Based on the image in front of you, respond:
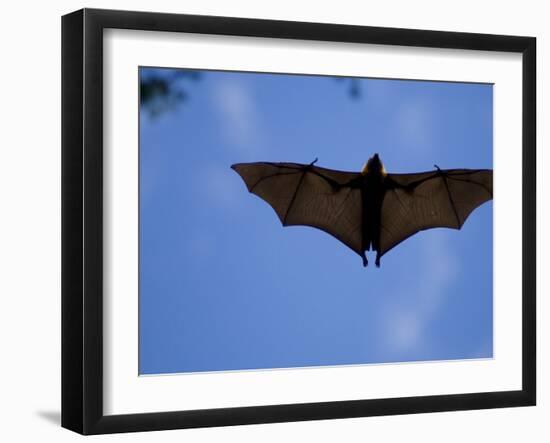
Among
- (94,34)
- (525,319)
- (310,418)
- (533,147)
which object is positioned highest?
(94,34)

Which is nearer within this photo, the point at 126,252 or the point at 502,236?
the point at 126,252

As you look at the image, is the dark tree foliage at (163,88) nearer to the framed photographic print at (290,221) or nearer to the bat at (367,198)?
the framed photographic print at (290,221)

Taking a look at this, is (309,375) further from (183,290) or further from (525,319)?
(525,319)

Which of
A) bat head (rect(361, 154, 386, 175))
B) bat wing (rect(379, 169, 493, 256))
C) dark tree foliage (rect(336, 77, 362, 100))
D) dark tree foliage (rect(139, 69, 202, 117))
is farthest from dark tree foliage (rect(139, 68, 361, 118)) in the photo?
bat wing (rect(379, 169, 493, 256))

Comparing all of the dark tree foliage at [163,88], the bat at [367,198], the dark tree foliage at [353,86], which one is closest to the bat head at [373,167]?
the bat at [367,198]

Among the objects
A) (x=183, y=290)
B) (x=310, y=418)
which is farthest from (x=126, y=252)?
(x=310, y=418)

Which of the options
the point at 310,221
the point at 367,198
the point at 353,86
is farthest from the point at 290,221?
the point at 353,86

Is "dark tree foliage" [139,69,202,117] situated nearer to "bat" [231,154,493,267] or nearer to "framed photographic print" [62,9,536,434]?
"framed photographic print" [62,9,536,434]
